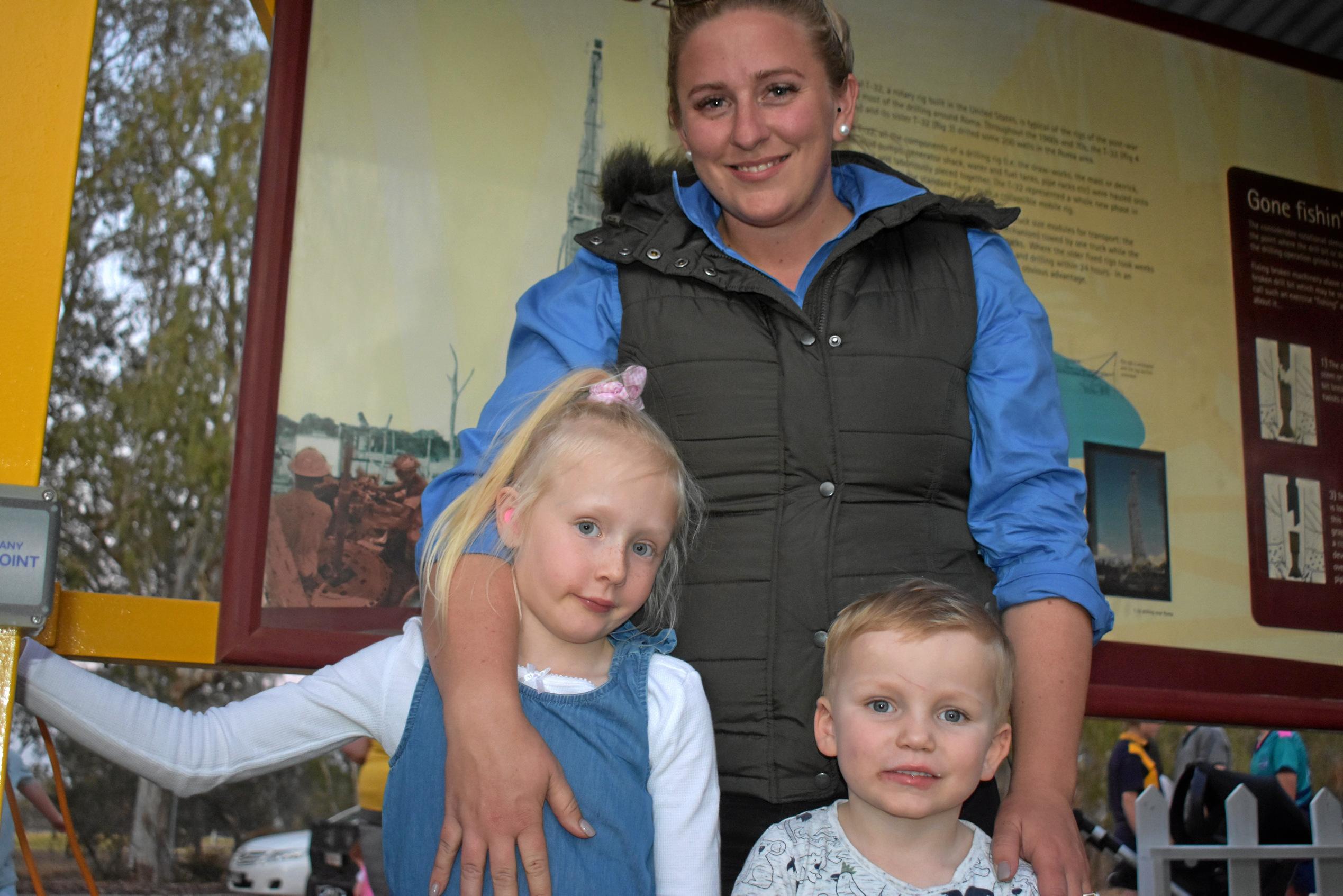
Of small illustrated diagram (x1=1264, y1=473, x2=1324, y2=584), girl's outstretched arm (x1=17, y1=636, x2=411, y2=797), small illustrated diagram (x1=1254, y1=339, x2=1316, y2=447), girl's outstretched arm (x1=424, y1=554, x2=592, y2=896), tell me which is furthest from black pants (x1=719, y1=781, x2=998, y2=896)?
small illustrated diagram (x1=1254, y1=339, x2=1316, y2=447)

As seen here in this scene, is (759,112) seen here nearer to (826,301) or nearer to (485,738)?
(826,301)

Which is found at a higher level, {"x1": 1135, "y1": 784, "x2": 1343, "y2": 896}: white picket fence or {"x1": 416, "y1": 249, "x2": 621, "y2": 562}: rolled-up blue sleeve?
{"x1": 416, "y1": 249, "x2": 621, "y2": 562}: rolled-up blue sleeve

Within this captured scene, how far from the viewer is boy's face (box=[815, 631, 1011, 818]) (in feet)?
4.96

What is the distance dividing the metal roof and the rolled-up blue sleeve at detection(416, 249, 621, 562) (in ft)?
8.79

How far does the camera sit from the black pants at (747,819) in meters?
1.61

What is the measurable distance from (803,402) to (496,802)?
716 mm

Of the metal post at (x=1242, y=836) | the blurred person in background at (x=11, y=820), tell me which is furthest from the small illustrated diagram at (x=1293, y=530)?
the blurred person in background at (x=11, y=820)

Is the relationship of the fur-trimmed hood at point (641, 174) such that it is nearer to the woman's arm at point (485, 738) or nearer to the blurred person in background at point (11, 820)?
the woman's arm at point (485, 738)

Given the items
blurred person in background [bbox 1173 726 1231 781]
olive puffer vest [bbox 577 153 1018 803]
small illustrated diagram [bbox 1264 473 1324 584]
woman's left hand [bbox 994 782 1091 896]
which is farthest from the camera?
blurred person in background [bbox 1173 726 1231 781]

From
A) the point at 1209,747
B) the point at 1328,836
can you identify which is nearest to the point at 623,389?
the point at 1328,836

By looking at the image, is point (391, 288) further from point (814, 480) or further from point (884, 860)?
point (884, 860)

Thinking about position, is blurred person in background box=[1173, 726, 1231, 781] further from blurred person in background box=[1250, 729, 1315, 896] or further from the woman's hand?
the woman's hand

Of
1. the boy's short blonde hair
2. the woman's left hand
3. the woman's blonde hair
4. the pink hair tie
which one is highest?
the woman's blonde hair

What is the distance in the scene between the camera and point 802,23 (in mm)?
1756
